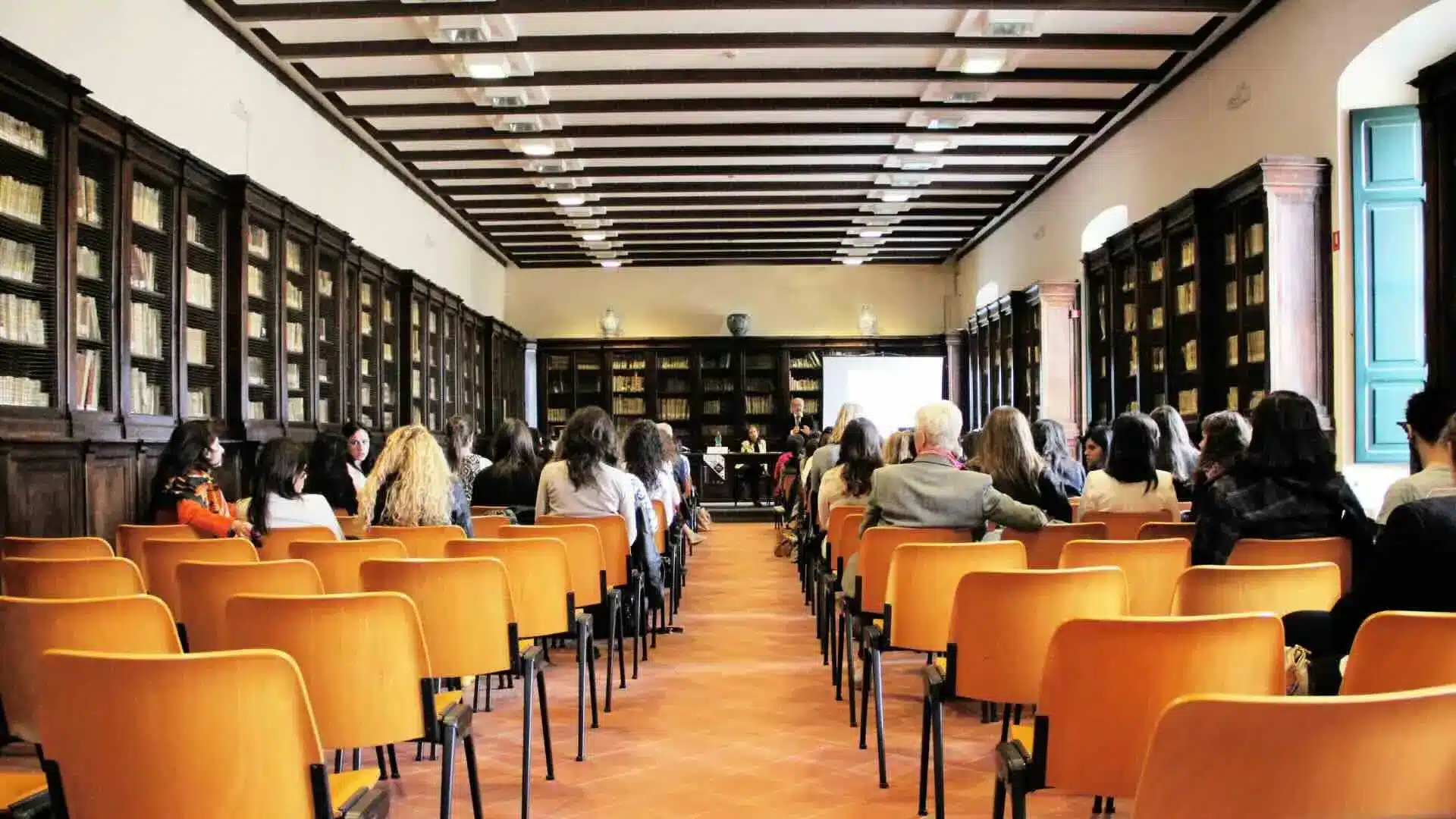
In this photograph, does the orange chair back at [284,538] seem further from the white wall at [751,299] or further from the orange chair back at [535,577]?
the white wall at [751,299]

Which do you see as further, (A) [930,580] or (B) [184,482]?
(B) [184,482]

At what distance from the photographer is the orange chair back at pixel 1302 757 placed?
4.74ft

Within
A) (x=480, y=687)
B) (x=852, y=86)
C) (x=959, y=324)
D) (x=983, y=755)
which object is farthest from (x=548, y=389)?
(x=983, y=755)

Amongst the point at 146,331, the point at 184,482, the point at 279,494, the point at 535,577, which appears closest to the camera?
the point at 535,577

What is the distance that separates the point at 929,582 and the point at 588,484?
2258 millimetres

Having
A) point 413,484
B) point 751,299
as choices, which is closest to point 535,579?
point 413,484

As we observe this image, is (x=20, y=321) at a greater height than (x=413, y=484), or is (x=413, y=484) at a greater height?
(x=20, y=321)

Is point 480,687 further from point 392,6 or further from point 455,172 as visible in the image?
point 455,172

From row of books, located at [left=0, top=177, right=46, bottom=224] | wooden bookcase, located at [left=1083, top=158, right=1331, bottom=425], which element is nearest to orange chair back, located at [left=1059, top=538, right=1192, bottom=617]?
wooden bookcase, located at [left=1083, top=158, right=1331, bottom=425]

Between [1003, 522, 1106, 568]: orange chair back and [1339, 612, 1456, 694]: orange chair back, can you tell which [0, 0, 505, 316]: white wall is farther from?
[1339, 612, 1456, 694]: orange chair back

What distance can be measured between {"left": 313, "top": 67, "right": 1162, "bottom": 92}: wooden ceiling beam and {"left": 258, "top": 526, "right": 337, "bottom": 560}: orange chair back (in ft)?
18.0

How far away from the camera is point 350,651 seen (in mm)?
2500

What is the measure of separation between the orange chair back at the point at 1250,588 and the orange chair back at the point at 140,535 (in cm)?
370

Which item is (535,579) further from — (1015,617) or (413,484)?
(1015,617)
